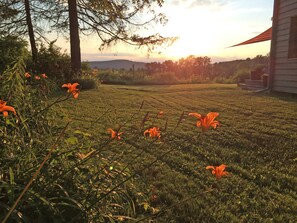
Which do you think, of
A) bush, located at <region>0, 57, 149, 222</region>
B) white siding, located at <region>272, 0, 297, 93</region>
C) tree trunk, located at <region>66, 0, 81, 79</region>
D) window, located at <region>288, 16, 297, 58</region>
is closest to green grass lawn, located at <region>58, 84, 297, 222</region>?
bush, located at <region>0, 57, 149, 222</region>

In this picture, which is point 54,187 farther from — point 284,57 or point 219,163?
point 284,57

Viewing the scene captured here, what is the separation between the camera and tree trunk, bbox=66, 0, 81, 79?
497 inches

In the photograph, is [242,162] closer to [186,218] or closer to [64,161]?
[186,218]

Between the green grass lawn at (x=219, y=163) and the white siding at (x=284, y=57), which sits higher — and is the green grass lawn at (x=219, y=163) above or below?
below

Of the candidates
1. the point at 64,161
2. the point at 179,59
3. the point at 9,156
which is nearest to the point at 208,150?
the point at 64,161

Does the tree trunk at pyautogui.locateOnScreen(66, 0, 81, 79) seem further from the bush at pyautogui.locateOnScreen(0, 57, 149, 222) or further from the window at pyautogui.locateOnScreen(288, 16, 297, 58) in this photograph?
the bush at pyautogui.locateOnScreen(0, 57, 149, 222)

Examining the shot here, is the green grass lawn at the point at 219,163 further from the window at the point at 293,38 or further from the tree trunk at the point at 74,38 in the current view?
the tree trunk at the point at 74,38

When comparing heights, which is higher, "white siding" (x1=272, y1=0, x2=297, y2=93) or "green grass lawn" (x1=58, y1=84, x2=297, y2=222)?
"white siding" (x1=272, y1=0, x2=297, y2=93)

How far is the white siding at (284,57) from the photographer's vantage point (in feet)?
29.2

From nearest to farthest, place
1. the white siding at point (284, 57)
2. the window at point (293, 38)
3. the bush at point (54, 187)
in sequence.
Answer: the bush at point (54, 187) → the white siding at point (284, 57) → the window at point (293, 38)

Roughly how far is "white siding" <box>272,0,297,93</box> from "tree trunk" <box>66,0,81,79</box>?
23.9ft

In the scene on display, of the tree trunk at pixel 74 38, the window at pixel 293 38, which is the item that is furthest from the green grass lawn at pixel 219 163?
the tree trunk at pixel 74 38

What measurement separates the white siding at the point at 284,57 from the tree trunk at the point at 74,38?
23.9 ft

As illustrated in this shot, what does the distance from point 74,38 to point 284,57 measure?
781 centimetres
